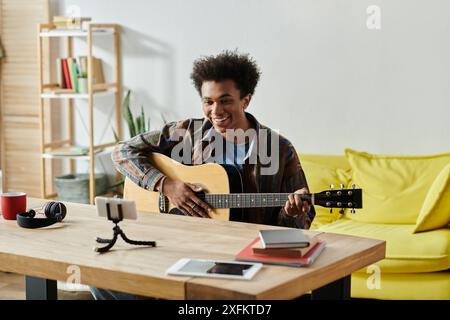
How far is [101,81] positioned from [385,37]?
1.90 m

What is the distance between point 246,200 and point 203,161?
29cm

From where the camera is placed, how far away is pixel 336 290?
2.26m

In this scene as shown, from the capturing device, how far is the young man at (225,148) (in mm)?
2992

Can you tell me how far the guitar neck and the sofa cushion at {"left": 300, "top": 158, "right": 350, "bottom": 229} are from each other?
3.63 ft

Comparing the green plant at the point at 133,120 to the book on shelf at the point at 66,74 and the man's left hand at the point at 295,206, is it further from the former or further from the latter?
the man's left hand at the point at 295,206

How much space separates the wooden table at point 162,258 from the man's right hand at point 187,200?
0.26 metres

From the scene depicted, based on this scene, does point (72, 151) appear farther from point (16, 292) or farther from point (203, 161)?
point (203, 161)

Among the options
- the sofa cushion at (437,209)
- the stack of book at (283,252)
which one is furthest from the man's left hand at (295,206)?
the sofa cushion at (437,209)

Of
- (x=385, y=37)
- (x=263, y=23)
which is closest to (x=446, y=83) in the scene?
(x=385, y=37)

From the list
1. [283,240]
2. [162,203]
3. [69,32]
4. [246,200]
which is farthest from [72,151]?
[283,240]

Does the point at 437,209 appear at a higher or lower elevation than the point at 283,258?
lower
